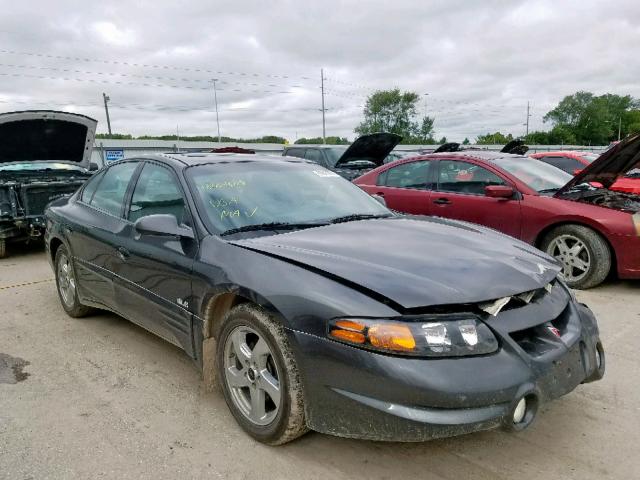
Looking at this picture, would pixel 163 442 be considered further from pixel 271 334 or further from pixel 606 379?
pixel 606 379

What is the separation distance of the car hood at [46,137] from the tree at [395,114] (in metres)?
88.7

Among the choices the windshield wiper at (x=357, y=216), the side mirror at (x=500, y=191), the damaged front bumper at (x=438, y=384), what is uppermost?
the windshield wiper at (x=357, y=216)

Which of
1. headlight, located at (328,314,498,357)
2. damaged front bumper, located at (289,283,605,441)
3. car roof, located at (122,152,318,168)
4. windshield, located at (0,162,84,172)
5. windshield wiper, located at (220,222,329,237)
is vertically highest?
car roof, located at (122,152,318,168)

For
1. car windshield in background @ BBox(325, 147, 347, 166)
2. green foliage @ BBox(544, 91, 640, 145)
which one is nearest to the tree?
green foliage @ BBox(544, 91, 640, 145)

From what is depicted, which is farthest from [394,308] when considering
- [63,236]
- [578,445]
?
[63,236]

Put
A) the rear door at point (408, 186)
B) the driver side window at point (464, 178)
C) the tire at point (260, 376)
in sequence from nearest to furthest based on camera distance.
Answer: the tire at point (260, 376), the driver side window at point (464, 178), the rear door at point (408, 186)

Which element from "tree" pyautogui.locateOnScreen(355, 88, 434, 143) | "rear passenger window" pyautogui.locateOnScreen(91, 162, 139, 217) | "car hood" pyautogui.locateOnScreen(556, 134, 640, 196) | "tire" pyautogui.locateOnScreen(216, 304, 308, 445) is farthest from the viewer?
"tree" pyautogui.locateOnScreen(355, 88, 434, 143)

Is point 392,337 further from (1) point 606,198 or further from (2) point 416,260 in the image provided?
(1) point 606,198

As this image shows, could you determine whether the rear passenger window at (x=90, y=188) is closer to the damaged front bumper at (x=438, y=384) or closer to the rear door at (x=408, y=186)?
the damaged front bumper at (x=438, y=384)

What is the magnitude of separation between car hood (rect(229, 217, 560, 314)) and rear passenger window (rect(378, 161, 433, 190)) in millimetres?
3467

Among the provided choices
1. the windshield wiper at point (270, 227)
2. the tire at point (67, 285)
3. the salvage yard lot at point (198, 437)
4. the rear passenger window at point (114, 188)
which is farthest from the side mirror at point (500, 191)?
the tire at point (67, 285)

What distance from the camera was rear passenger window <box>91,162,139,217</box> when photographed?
3824 mm

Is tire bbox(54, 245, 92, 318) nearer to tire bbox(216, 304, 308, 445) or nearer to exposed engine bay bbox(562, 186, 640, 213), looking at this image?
tire bbox(216, 304, 308, 445)

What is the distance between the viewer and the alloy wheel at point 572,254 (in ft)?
17.2
